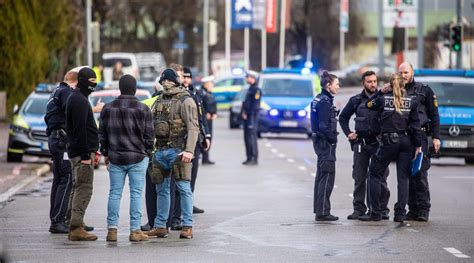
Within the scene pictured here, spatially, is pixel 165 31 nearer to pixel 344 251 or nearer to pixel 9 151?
pixel 9 151

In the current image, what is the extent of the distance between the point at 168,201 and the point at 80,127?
4.07 ft

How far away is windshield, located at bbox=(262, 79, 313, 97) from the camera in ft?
131

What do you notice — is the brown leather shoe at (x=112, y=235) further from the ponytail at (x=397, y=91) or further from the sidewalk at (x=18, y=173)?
the sidewalk at (x=18, y=173)

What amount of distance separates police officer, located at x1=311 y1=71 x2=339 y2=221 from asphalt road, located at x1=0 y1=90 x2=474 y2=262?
26cm

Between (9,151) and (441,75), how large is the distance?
8.60m

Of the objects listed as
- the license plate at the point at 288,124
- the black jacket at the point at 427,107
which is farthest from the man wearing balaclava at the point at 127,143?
the license plate at the point at 288,124

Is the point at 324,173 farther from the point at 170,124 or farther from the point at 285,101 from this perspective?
the point at 285,101

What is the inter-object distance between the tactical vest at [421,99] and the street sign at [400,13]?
165ft

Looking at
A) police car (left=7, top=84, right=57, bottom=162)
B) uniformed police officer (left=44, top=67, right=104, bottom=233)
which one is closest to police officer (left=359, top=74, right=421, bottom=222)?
uniformed police officer (left=44, top=67, right=104, bottom=233)

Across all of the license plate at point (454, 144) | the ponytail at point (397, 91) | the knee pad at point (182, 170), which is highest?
the ponytail at point (397, 91)

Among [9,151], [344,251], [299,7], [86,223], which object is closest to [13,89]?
[9,151]

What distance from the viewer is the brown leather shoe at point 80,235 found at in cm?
1535

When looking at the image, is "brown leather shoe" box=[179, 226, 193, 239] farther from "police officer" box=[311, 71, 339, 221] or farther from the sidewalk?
the sidewalk

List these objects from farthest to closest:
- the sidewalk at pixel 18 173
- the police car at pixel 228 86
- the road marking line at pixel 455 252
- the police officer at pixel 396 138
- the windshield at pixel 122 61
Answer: the windshield at pixel 122 61 → the police car at pixel 228 86 → the sidewalk at pixel 18 173 → the police officer at pixel 396 138 → the road marking line at pixel 455 252
